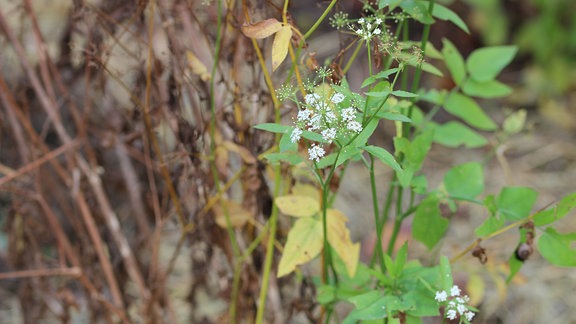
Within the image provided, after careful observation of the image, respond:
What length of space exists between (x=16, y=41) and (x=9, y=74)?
52cm

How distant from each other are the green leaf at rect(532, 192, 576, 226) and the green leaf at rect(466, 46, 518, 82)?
38 centimetres

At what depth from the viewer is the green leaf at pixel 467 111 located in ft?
4.99

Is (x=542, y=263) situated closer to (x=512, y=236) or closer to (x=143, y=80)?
(x=512, y=236)

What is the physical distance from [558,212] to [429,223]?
221 millimetres

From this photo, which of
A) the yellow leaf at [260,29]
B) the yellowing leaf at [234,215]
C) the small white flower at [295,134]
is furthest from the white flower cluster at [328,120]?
the yellowing leaf at [234,215]

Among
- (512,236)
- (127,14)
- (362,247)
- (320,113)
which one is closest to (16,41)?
(127,14)

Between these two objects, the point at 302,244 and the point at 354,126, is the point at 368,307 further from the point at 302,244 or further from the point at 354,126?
the point at 354,126

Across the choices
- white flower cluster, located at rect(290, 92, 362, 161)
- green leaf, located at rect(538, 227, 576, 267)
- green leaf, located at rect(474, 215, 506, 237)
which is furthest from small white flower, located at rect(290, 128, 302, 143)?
green leaf, located at rect(538, 227, 576, 267)

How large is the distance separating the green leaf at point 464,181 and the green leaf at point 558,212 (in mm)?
143

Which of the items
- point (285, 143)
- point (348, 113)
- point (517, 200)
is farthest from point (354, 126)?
point (517, 200)

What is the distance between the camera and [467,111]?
1.53 meters

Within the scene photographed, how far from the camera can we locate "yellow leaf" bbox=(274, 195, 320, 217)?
1268 millimetres

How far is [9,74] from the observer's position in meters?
2.21

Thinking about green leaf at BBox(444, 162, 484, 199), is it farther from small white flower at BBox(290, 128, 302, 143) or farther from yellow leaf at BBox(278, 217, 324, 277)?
small white flower at BBox(290, 128, 302, 143)
